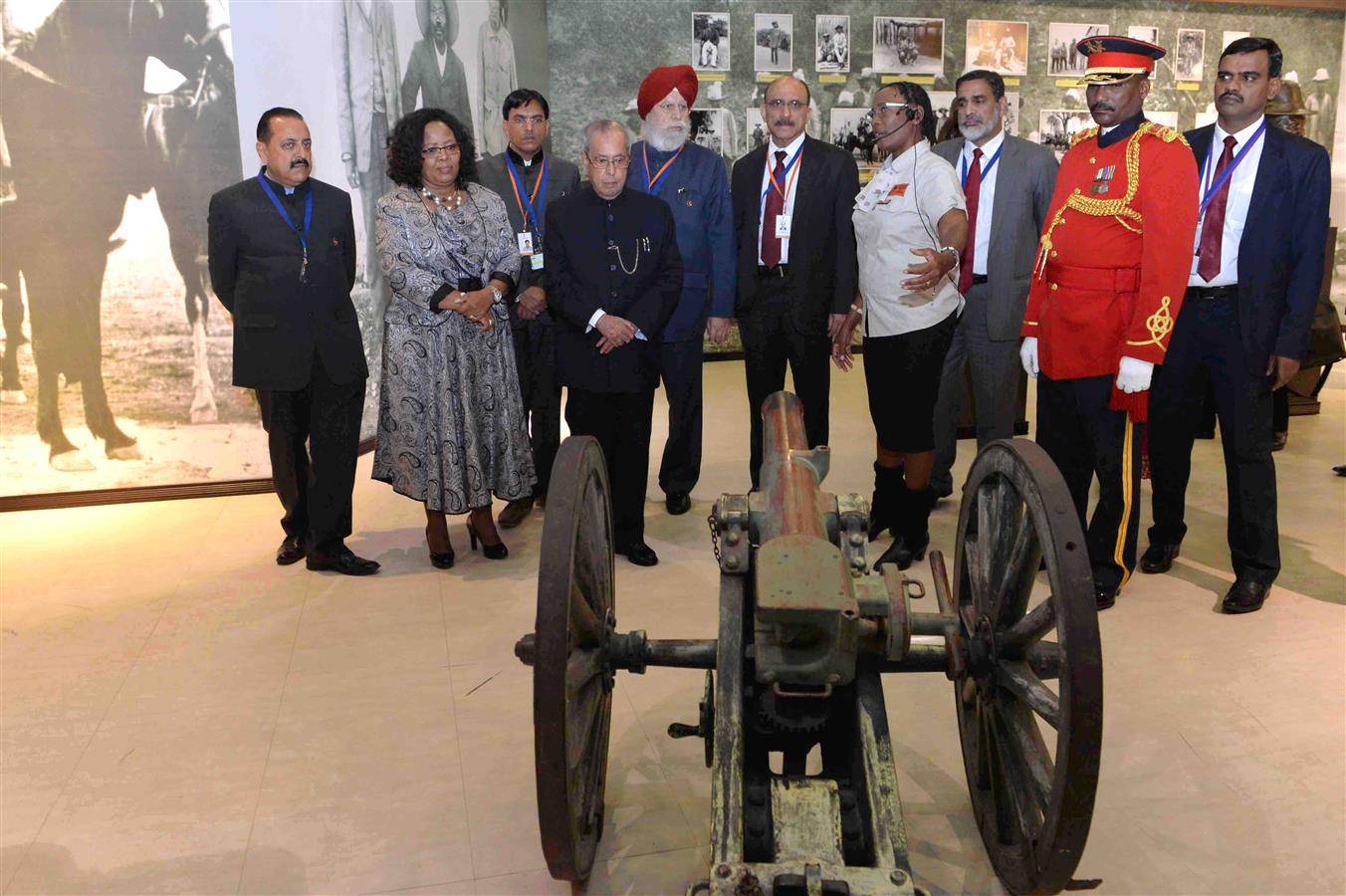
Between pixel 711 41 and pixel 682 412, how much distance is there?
5368 mm

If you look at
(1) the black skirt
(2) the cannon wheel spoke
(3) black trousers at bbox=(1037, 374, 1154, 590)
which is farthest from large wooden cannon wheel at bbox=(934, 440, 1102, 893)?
(1) the black skirt

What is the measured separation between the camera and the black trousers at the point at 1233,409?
416cm

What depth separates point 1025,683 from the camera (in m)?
2.40

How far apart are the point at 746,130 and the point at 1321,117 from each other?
5562 millimetres

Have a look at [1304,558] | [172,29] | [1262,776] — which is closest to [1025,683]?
[1262,776]

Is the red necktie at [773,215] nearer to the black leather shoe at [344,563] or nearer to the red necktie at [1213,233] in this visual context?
the red necktie at [1213,233]

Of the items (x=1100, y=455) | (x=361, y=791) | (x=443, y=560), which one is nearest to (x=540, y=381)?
(x=443, y=560)

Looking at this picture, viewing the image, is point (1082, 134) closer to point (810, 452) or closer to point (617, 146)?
point (617, 146)

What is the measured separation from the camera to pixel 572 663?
241cm

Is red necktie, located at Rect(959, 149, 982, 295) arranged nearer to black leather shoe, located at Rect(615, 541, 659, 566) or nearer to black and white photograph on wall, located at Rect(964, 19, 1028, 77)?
black leather shoe, located at Rect(615, 541, 659, 566)

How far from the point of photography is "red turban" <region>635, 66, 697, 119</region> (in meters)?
5.05

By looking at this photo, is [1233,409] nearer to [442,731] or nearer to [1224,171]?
[1224,171]

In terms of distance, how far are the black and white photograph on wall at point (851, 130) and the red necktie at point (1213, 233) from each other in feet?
20.1

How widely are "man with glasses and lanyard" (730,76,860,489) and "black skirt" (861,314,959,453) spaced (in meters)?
0.49
